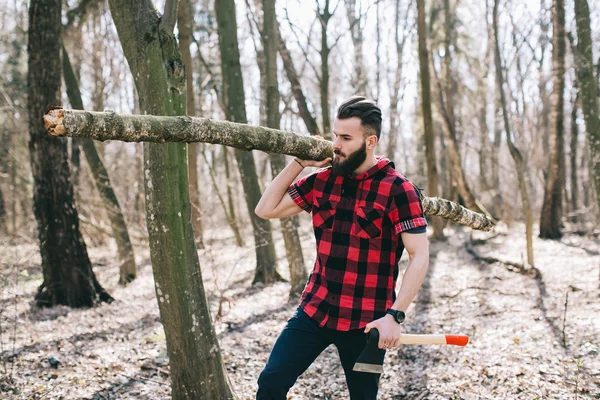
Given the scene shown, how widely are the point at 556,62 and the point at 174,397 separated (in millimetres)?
12104

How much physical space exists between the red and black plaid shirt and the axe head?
25 cm

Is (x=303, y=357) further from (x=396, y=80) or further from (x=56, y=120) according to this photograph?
(x=396, y=80)

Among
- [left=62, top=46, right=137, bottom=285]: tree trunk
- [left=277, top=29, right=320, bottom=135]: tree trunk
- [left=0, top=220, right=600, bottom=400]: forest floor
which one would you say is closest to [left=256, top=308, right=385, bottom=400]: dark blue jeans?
[left=0, top=220, right=600, bottom=400]: forest floor

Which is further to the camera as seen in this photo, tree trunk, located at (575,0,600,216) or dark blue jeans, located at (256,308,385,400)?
tree trunk, located at (575,0,600,216)

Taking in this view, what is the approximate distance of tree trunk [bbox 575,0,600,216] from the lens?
8469 millimetres

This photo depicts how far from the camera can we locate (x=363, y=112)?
3002 millimetres

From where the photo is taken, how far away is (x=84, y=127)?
237 centimetres

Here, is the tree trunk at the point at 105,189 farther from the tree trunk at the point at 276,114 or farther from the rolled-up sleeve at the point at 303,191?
the rolled-up sleeve at the point at 303,191

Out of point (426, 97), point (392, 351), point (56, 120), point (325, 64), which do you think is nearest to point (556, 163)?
point (426, 97)

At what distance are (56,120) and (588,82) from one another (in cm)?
888

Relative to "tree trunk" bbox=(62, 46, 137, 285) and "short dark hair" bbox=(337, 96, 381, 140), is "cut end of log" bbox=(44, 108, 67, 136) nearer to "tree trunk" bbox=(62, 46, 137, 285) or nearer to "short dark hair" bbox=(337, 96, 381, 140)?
"short dark hair" bbox=(337, 96, 381, 140)

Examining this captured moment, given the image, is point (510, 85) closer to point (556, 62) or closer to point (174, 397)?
point (556, 62)

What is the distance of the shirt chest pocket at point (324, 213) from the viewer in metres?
3.18

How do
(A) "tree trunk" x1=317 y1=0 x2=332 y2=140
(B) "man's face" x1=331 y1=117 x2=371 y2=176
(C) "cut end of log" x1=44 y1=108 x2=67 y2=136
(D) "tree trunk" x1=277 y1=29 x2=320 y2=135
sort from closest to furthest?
(C) "cut end of log" x1=44 y1=108 x2=67 y2=136, (B) "man's face" x1=331 y1=117 x2=371 y2=176, (D) "tree trunk" x1=277 y1=29 x2=320 y2=135, (A) "tree trunk" x1=317 y1=0 x2=332 y2=140
